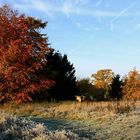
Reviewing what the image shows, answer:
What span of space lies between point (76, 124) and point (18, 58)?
51.0 ft

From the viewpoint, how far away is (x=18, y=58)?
103ft

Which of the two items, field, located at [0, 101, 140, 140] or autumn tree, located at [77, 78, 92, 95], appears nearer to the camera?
field, located at [0, 101, 140, 140]

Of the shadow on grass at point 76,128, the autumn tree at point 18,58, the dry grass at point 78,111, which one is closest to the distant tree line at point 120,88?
the autumn tree at point 18,58

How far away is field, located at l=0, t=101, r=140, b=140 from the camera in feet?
41.2

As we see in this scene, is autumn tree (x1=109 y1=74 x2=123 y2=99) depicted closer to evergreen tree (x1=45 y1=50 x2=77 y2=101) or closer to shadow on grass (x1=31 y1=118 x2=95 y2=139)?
evergreen tree (x1=45 y1=50 x2=77 y2=101)

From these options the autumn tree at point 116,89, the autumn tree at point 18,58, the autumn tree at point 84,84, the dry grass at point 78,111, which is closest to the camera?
the dry grass at point 78,111

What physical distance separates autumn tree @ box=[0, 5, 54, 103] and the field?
8296 mm

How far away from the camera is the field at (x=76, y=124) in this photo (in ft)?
41.2

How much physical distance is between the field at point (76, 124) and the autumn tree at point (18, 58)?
8296 mm

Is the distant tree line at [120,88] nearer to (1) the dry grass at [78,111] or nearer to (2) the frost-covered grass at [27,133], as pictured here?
(1) the dry grass at [78,111]

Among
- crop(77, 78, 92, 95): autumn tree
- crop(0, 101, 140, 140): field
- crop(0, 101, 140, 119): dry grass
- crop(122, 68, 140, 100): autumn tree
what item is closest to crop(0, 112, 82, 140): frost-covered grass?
crop(0, 101, 140, 140): field

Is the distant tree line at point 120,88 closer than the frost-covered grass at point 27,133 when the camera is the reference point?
No

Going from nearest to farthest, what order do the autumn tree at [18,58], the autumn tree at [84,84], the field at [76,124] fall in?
the field at [76,124] → the autumn tree at [18,58] → the autumn tree at [84,84]

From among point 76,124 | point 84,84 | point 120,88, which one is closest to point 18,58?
point 76,124
